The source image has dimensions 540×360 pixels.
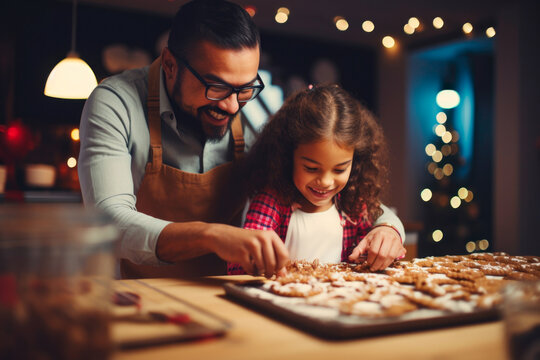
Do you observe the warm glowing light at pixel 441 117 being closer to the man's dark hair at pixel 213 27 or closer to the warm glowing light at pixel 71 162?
the warm glowing light at pixel 71 162

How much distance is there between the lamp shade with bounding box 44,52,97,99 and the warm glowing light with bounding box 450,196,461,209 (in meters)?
3.62

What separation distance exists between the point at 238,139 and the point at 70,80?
1.72m

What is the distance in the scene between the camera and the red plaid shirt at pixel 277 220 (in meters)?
1.44

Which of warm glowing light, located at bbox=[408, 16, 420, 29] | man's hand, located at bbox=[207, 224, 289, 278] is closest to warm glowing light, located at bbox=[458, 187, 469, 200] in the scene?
warm glowing light, located at bbox=[408, 16, 420, 29]

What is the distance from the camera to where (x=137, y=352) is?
0.54 metres

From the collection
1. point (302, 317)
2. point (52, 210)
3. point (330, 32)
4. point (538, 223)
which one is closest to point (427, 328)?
point (302, 317)

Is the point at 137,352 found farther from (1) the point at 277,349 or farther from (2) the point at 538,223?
(2) the point at 538,223

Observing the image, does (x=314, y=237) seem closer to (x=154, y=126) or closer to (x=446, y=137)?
(x=154, y=126)

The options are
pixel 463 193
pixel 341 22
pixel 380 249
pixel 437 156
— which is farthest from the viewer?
pixel 437 156

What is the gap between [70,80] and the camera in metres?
2.79

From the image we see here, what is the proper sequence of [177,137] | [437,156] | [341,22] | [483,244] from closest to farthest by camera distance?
[177,137] < [341,22] < [483,244] < [437,156]

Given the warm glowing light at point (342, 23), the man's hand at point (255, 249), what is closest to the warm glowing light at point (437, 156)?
the warm glowing light at point (342, 23)

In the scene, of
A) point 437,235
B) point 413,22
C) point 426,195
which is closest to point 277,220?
point 413,22

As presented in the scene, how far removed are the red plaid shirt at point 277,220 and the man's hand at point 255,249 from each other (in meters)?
0.47
